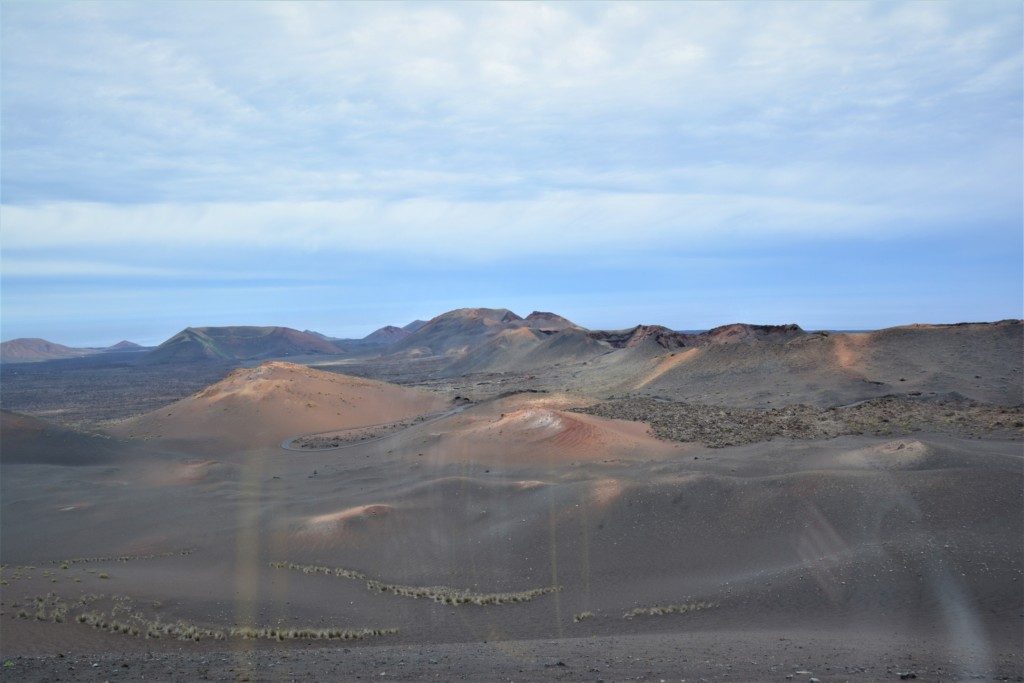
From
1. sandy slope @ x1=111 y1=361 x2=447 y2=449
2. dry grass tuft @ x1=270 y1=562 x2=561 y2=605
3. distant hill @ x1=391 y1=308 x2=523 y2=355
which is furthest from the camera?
distant hill @ x1=391 y1=308 x2=523 y2=355

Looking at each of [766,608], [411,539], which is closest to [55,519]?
[411,539]

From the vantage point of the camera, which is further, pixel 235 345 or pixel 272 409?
pixel 235 345

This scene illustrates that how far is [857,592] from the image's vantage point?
47.0 ft

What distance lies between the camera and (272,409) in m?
48.7

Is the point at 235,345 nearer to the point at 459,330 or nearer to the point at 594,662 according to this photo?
the point at 459,330

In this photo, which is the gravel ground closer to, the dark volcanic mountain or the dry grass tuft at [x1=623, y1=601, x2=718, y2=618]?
the dry grass tuft at [x1=623, y1=601, x2=718, y2=618]

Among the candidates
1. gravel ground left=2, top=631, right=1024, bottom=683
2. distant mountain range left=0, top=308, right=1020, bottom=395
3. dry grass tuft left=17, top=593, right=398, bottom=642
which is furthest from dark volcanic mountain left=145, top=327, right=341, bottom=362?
gravel ground left=2, top=631, right=1024, bottom=683

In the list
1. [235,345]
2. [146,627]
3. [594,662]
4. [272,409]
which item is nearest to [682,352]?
[272,409]

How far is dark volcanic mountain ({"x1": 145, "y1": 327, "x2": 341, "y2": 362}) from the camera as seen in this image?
161 m

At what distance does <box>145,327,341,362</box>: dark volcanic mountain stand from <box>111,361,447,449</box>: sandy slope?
11309 centimetres

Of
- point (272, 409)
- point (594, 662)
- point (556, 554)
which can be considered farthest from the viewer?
point (272, 409)

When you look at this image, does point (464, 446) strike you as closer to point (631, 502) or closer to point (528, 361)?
point (631, 502)

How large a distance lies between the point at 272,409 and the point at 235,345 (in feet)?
460

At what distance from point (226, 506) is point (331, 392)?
31.2 m
